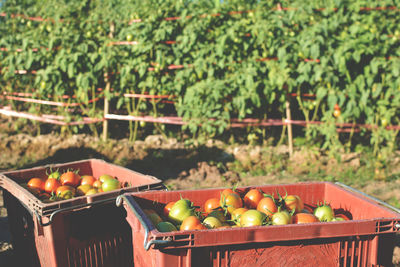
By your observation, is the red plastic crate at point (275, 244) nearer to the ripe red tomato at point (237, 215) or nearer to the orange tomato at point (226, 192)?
the ripe red tomato at point (237, 215)

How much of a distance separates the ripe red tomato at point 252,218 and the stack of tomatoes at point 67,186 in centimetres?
87

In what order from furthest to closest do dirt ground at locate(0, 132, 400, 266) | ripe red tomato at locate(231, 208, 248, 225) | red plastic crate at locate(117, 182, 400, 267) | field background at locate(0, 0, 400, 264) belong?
field background at locate(0, 0, 400, 264)
dirt ground at locate(0, 132, 400, 266)
ripe red tomato at locate(231, 208, 248, 225)
red plastic crate at locate(117, 182, 400, 267)

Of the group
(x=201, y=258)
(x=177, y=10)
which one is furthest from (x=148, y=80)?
(x=201, y=258)

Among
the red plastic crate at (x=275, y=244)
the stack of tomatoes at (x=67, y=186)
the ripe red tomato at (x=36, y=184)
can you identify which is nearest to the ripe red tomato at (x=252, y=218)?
the red plastic crate at (x=275, y=244)

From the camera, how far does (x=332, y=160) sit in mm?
4535

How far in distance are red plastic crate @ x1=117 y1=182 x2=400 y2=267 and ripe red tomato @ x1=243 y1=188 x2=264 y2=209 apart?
1.38ft

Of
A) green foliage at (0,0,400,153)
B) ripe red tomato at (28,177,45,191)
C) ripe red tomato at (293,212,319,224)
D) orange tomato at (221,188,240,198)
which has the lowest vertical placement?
ripe red tomato at (28,177,45,191)

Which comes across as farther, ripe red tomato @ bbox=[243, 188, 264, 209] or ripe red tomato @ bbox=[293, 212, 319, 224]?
ripe red tomato @ bbox=[243, 188, 264, 209]

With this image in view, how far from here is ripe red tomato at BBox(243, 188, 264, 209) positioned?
186 cm

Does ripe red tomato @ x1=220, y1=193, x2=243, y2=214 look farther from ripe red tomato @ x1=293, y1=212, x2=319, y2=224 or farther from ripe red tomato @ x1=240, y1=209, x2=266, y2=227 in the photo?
ripe red tomato @ x1=293, y1=212, x2=319, y2=224

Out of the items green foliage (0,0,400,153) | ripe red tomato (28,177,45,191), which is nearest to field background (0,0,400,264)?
green foliage (0,0,400,153)

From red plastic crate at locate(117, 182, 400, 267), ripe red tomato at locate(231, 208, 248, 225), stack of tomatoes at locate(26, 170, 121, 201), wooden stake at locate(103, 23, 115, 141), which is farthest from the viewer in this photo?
wooden stake at locate(103, 23, 115, 141)

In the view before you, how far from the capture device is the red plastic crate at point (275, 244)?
135 centimetres

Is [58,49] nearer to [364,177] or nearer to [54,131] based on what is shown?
[54,131]
